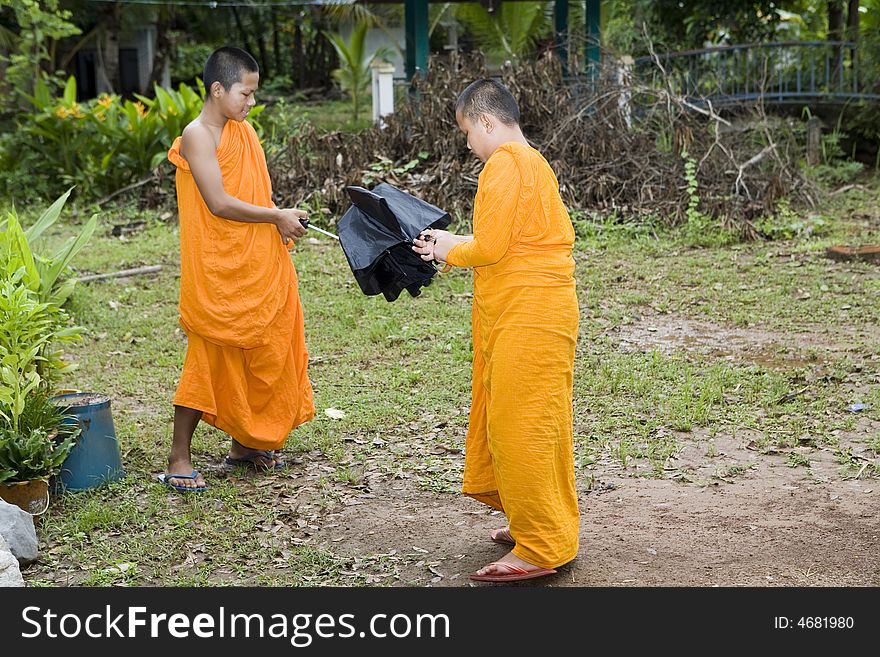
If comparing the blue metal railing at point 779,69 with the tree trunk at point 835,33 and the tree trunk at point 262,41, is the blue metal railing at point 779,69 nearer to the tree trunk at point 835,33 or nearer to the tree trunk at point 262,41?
the tree trunk at point 835,33

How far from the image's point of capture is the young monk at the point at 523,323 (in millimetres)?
3654

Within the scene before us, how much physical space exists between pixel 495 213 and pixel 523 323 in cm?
40

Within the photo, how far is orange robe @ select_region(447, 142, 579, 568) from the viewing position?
365 centimetres

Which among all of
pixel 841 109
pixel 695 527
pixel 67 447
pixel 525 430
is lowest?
pixel 695 527

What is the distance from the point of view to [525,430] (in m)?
3.69

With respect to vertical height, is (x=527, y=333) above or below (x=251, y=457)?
above

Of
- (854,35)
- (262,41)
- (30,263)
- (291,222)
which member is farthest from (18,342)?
(262,41)

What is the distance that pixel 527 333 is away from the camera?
12.1 feet

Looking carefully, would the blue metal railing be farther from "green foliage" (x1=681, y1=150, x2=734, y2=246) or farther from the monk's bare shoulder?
the monk's bare shoulder

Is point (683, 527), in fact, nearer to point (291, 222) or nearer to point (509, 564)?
point (509, 564)

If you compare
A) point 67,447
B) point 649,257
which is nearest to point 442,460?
point 67,447

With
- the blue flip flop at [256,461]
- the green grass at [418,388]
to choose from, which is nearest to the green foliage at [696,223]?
the green grass at [418,388]
